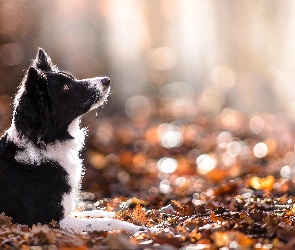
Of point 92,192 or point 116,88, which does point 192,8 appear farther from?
A: point 92,192

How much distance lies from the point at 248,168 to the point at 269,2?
46.0ft

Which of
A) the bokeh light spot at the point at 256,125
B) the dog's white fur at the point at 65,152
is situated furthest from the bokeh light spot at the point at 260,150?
the dog's white fur at the point at 65,152

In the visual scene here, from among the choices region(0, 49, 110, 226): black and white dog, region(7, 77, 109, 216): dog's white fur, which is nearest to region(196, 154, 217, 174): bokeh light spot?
region(7, 77, 109, 216): dog's white fur

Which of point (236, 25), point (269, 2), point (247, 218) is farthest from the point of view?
point (236, 25)

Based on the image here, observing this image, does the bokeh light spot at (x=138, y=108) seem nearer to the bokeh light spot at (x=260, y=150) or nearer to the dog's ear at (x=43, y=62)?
the bokeh light spot at (x=260, y=150)

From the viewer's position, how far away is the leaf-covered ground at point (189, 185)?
461 centimetres

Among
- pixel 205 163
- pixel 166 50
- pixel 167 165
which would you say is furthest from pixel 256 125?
pixel 166 50

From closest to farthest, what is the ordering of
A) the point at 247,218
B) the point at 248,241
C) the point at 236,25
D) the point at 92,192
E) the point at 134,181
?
the point at 248,241 < the point at 247,218 < the point at 92,192 < the point at 134,181 < the point at 236,25

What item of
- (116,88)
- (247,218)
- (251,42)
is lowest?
(247,218)

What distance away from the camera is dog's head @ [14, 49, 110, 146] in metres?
5.55

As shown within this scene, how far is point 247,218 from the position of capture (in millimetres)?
4879

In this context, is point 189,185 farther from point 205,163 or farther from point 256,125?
point 256,125

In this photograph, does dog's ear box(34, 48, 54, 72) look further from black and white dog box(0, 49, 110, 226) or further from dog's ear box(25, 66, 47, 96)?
dog's ear box(25, 66, 47, 96)

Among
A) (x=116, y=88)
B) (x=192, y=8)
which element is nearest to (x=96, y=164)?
(x=116, y=88)
